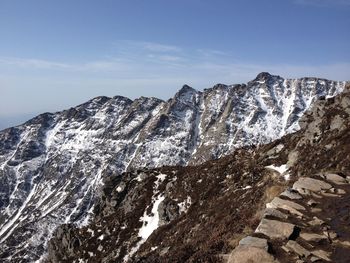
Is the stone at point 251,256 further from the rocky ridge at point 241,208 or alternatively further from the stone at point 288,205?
Result: the stone at point 288,205

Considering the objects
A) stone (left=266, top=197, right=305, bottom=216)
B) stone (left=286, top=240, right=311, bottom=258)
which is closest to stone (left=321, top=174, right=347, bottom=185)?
stone (left=266, top=197, right=305, bottom=216)

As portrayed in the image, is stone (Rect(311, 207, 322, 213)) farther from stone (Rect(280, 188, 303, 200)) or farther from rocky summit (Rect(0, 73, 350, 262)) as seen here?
stone (Rect(280, 188, 303, 200))

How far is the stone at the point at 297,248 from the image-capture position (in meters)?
15.0

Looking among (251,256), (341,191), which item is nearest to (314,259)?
(251,256)

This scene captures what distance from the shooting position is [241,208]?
40.7 metres

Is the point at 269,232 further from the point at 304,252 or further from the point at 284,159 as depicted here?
the point at 284,159

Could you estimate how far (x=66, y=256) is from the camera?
85688 mm

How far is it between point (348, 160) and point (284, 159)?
87.7ft

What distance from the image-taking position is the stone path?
15.0m

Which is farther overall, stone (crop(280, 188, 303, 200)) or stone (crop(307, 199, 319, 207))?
stone (crop(280, 188, 303, 200))

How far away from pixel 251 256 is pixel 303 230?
3067mm

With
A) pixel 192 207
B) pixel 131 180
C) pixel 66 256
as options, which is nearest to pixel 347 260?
pixel 192 207

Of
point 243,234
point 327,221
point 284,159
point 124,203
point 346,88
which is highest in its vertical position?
point 346,88

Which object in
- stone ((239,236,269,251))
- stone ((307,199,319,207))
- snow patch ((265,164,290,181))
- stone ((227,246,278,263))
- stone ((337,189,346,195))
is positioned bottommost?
snow patch ((265,164,290,181))
